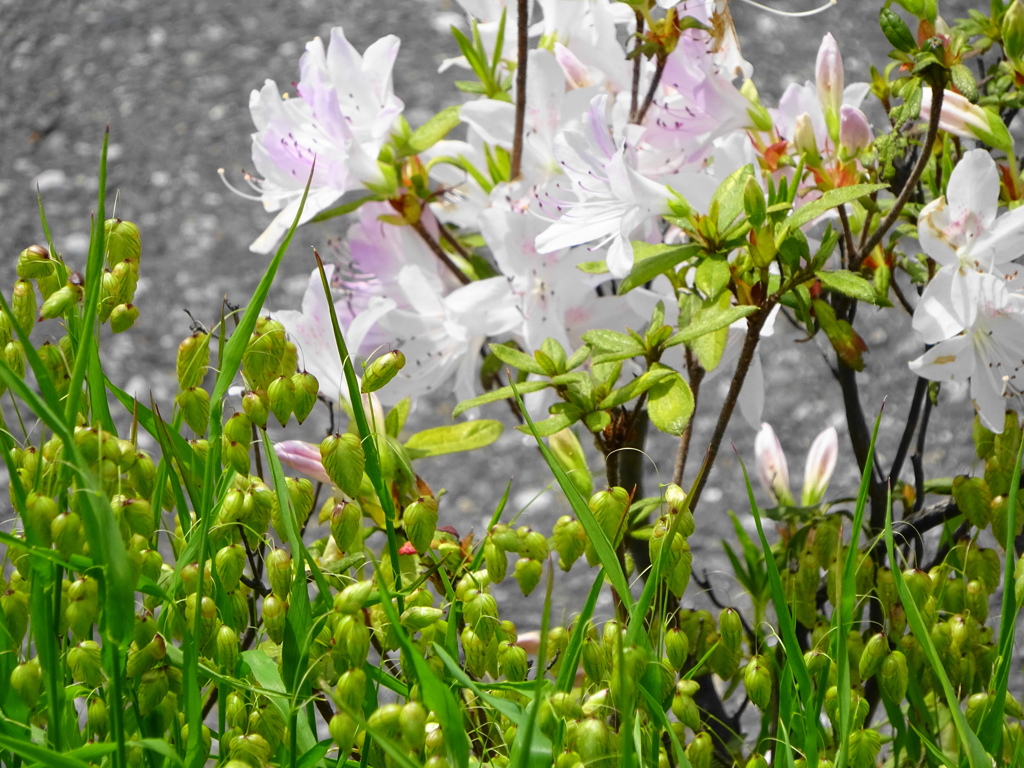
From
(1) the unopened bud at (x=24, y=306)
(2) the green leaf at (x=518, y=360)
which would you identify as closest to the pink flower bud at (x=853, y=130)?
(2) the green leaf at (x=518, y=360)

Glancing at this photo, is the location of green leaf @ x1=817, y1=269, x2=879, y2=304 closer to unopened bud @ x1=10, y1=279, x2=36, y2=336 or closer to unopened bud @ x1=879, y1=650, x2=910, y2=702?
unopened bud @ x1=879, y1=650, x2=910, y2=702

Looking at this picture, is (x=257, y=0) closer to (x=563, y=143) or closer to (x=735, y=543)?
(x=735, y=543)

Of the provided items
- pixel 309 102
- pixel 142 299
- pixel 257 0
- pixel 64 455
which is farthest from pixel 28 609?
pixel 257 0

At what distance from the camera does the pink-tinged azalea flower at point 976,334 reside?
1.80 ft

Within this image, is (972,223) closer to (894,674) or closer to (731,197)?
(731,197)

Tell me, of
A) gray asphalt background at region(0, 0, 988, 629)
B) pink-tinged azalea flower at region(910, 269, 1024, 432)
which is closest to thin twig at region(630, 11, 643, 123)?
pink-tinged azalea flower at region(910, 269, 1024, 432)

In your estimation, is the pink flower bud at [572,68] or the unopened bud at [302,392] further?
the pink flower bud at [572,68]

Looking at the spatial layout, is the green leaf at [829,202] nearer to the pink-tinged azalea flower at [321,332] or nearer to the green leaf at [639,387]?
the green leaf at [639,387]

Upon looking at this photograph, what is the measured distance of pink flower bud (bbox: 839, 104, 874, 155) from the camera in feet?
1.94

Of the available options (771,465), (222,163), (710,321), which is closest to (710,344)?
(710,321)

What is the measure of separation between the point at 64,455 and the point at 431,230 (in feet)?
1.10

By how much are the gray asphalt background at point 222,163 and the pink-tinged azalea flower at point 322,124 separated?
0.74 m

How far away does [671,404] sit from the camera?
20.9 inches

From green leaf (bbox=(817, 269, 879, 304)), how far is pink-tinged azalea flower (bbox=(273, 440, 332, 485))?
0.84 ft
